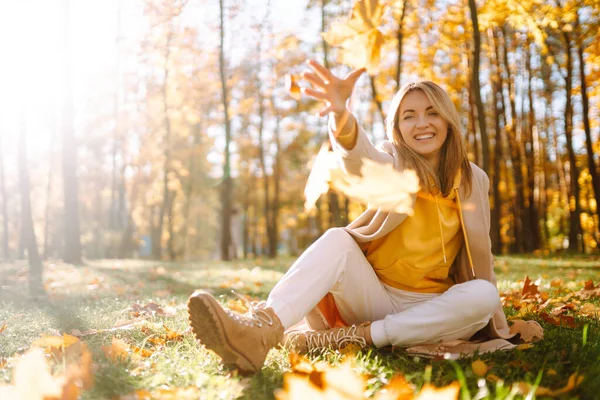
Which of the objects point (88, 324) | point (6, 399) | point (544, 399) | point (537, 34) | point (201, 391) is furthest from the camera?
point (537, 34)

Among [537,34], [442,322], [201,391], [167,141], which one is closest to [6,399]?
[201,391]

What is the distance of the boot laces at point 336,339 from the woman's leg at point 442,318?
3.2 inches

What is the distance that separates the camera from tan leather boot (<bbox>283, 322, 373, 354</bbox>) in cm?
249

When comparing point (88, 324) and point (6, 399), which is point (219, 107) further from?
point (6, 399)

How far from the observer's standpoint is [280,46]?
1634 centimetres

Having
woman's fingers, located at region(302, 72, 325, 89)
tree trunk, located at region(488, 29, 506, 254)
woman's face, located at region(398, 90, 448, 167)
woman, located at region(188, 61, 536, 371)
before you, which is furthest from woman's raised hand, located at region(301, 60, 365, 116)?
tree trunk, located at region(488, 29, 506, 254)

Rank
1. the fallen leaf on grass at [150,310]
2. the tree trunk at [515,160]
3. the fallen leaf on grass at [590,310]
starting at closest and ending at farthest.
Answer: the fallen leaf on grass at [590,310]
the fallen leaf on grass at [150,310]
the tree trunk at [515,160]

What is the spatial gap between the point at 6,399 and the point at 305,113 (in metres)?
19.1

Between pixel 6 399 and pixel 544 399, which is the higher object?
pixel 6 399

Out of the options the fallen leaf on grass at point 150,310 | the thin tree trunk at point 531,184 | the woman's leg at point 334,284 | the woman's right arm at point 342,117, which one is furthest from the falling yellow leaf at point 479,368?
the thin tree trunk at point 531,184

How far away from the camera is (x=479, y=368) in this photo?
2049 millimetres

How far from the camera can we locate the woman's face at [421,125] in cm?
262

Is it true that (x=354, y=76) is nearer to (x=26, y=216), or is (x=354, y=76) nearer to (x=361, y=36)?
(x=361, y=36)

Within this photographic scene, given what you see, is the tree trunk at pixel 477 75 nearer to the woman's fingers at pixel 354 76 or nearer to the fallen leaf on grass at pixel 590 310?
the fallen leaf on grass at pixel 590 310
